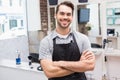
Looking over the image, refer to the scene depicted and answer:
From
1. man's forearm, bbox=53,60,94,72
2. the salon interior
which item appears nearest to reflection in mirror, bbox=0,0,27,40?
the salon interior

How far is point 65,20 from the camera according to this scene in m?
1.70

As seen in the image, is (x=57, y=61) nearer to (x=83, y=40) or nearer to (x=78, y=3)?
(x=83, y=40)

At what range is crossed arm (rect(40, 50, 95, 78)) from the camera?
1674 mm

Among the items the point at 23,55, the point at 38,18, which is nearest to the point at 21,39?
the point at 23,55

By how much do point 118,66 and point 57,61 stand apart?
2.80 m

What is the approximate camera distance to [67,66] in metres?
1.67

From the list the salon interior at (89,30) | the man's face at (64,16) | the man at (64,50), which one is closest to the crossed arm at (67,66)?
the man at (64,50)

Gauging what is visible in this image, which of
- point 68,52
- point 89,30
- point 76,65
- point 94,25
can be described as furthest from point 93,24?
point 76,65

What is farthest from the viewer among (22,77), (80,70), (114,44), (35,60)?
(114,44)

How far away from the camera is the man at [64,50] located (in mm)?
1702

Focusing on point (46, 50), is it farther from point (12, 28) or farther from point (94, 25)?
point (94, 25)

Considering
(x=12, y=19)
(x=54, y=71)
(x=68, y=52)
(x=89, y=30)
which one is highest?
(x=12, y=19)

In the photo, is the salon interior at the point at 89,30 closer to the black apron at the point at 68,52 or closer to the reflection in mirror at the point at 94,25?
the reflection in mirror at the point at 94,25

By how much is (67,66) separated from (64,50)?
0.15m
